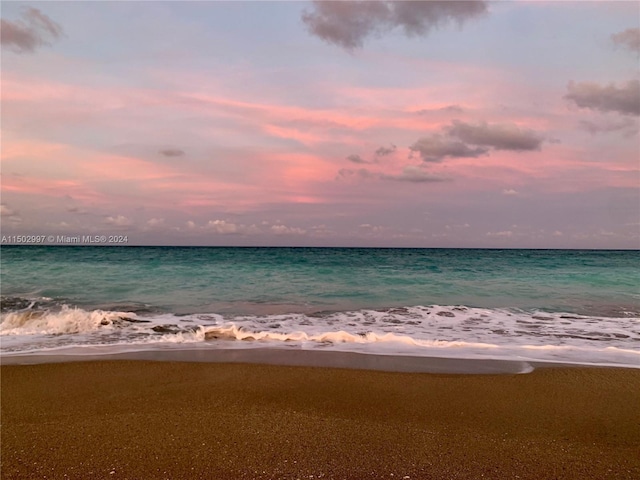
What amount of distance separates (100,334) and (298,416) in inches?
249

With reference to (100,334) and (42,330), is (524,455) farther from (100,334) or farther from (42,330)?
(42,330)

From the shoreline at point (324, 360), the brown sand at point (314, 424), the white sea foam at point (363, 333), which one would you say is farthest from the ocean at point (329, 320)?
the brown sand at point (314, 424)

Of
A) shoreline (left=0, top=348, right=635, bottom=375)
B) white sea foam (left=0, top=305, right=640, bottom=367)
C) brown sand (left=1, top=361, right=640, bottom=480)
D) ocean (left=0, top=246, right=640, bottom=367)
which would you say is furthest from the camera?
ocean (left=0, top=246, right=640, bottom=367)

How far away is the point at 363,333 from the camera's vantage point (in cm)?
925

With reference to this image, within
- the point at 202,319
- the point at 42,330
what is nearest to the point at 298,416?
the point at 202,319

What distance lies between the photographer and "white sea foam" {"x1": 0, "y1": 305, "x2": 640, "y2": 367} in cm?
773

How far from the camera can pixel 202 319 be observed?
10.8 metres

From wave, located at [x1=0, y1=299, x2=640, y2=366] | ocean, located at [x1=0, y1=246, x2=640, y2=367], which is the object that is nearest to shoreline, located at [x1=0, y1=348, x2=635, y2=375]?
ocean, located at [x1=0, y1=246, x2=640, y2=367]

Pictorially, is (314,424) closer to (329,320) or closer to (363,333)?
(363,333)

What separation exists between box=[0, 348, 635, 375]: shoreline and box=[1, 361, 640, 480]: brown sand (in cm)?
35

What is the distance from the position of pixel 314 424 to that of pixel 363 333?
16.8 feet

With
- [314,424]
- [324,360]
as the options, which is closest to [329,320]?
Answer: [324,360]

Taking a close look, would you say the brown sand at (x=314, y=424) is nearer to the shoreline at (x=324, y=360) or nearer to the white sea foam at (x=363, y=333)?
the shoreline at (x=324, y=360)

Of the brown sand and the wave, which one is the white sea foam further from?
the brown sand
